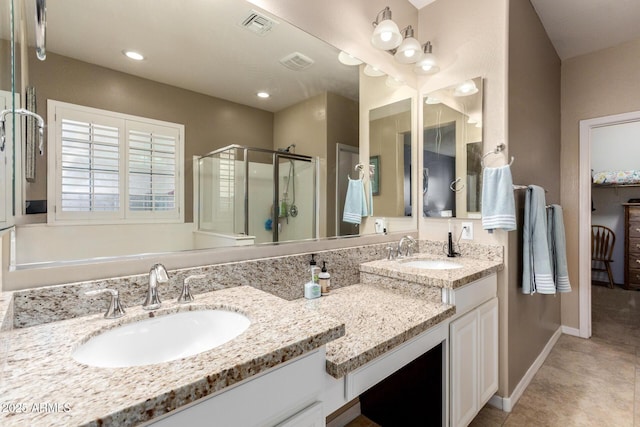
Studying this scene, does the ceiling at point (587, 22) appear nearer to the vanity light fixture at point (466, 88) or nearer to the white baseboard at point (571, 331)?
the vanity light fixture at point (466, 88)

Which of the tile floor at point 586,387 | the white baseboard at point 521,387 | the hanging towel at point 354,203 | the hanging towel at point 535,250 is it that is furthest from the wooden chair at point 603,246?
the hanging towel at point 354,203

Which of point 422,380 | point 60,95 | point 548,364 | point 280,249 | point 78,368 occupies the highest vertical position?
point 60,95

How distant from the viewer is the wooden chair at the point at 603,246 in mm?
4692

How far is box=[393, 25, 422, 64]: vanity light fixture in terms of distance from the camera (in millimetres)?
1999

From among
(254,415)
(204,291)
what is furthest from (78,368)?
(204,291)

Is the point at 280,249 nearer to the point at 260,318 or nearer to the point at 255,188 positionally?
the point at 255,188

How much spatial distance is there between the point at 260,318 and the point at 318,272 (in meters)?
0.69

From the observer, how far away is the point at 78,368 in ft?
2.00

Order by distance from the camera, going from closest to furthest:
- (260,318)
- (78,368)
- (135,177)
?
(78,368), (260,318), (135,177)

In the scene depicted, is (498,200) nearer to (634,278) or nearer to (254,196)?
(254,196)

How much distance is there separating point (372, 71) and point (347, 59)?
25 cm

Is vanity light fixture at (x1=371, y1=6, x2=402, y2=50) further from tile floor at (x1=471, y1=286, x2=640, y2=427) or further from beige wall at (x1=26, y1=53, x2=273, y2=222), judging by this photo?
tile floor at (x1=471, y1=286, x2=640, y2=427)

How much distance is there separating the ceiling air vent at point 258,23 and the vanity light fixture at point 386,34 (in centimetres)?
71

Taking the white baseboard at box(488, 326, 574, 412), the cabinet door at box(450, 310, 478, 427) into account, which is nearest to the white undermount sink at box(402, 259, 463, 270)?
the cabinet door at box(450, 310, 478, 427)
